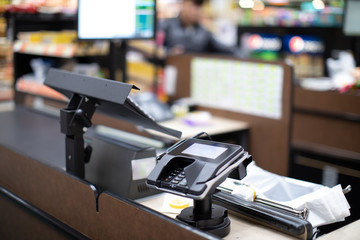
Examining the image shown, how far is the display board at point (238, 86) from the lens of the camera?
11.4 ft

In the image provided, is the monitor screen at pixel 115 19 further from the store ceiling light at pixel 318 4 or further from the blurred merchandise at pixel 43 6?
the store ceiling light at pixel 318 4

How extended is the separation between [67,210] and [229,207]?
65cm

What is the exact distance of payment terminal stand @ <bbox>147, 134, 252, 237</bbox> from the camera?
130 centimetres

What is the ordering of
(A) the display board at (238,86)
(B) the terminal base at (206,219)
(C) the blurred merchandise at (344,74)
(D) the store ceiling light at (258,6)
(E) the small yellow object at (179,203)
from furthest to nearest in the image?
1. (D) the store ceiling light at (258,6)
2. (C) the blurred merchandise at (344,74)
3. (A) the display board at (238,86)
4. (E) the small yellow object at (179,203)
5. (B) the terminal base at (206,219)

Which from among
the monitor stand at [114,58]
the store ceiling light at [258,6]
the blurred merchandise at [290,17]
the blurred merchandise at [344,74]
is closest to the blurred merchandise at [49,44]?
the monitor stand at [114,58]

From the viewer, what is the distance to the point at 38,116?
9.68ft

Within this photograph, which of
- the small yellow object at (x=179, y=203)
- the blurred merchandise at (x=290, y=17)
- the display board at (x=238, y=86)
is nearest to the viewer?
the small yellow object at (x=179, y=203)

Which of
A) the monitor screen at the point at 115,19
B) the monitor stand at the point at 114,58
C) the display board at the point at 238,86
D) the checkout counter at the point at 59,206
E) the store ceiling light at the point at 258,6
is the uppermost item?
the store ceiling light at the point at 258,6

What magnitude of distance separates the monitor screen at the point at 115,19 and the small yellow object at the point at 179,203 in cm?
162

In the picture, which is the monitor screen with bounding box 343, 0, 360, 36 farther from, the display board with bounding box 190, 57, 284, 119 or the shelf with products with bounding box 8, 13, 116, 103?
the shelf with products with bounding box 8, 13, 116, 103

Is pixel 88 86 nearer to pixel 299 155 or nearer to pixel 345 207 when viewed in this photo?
pixel 345 207

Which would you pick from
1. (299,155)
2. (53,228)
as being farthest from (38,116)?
(299,155)

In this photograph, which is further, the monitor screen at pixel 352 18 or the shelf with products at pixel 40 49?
the monitor screen at pixel 352 18

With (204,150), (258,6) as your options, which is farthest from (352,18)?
(204,150)
